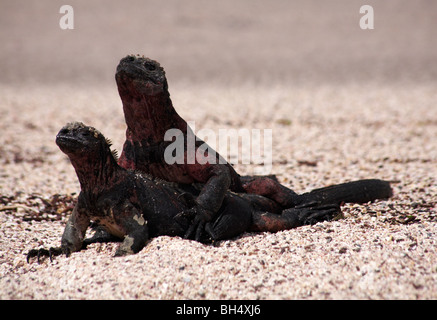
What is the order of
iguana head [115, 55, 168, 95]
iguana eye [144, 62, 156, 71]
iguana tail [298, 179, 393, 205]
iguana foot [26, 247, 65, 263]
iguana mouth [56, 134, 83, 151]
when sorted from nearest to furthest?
1. iguana mouth [56, 134, 83, 151]
2. iguana head [115, 55, 168, 95]
3. iguana eye [144, 62, 156, 71]
4. iguana foot [26, 247, 65, 263]
5. iguana tail [298, 179, 393, 205]

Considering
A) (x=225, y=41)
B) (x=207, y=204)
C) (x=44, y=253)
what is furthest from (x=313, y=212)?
(x=225, y=41)

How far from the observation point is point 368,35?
27672 mm

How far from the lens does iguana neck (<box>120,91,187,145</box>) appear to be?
4.76 m

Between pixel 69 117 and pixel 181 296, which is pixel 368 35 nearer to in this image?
pixel 69 117

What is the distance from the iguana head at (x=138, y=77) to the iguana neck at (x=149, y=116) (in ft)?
0.17

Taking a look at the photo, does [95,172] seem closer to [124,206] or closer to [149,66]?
[124,206]

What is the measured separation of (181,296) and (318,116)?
10320 mm

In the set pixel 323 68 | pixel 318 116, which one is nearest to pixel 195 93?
pixel 318 116

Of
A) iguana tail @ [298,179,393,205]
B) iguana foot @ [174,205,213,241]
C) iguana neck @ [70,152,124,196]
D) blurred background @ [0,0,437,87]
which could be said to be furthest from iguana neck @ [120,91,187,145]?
blurred background @ [0,0,437,87]

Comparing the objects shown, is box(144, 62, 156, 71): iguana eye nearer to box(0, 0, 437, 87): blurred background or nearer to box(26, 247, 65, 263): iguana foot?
box(26, 247, 65, 263): iguana foot

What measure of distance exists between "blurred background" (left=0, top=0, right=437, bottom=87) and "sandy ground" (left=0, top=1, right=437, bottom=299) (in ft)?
0.41

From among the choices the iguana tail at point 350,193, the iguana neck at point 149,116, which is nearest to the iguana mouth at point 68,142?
the iguana neck at point 149,116

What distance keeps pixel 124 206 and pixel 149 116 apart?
0.84 m

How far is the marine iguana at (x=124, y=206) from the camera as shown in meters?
4.64
